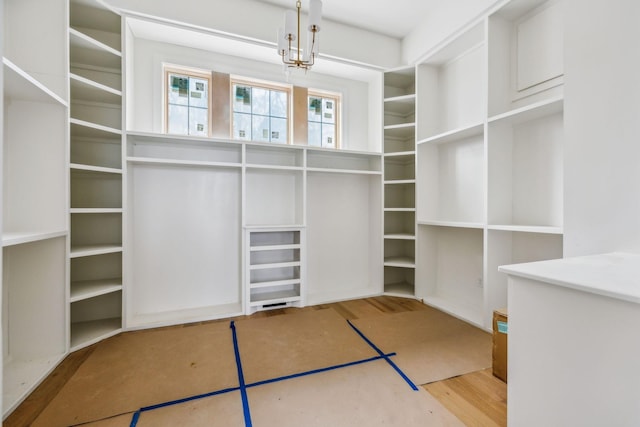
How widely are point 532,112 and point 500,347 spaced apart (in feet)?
5.98

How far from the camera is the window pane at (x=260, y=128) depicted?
11.0 ft

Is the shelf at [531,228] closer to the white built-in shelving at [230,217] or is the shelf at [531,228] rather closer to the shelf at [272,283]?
the white built-in shelving at [230,217]

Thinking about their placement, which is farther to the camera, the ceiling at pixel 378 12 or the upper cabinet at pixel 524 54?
the ceiling at pixel 378 12

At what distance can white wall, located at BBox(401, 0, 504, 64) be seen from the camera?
2.55m

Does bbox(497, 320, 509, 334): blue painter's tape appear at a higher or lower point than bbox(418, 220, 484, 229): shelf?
lower

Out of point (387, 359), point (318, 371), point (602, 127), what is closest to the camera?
point (602, 127)

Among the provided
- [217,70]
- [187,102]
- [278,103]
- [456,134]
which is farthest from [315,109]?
[456,134]

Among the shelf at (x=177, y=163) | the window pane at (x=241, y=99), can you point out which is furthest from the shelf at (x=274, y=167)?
the window pane at (x=241, y=99)

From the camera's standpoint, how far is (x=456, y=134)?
2910 mm

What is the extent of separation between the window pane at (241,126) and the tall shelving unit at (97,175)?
111cm

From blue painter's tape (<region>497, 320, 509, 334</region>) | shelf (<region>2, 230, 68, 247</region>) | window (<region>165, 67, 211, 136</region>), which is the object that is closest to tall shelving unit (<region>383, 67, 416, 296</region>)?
blue painter's tape (<region>497, 320, 509, 334</region>)

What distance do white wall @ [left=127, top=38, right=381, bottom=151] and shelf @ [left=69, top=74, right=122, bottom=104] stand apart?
0.17 m

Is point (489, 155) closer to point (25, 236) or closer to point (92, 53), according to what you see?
point (25, 236)

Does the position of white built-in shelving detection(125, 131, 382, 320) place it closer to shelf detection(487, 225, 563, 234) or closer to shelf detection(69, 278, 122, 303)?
shelf detection(69, 278, 122, 303)
